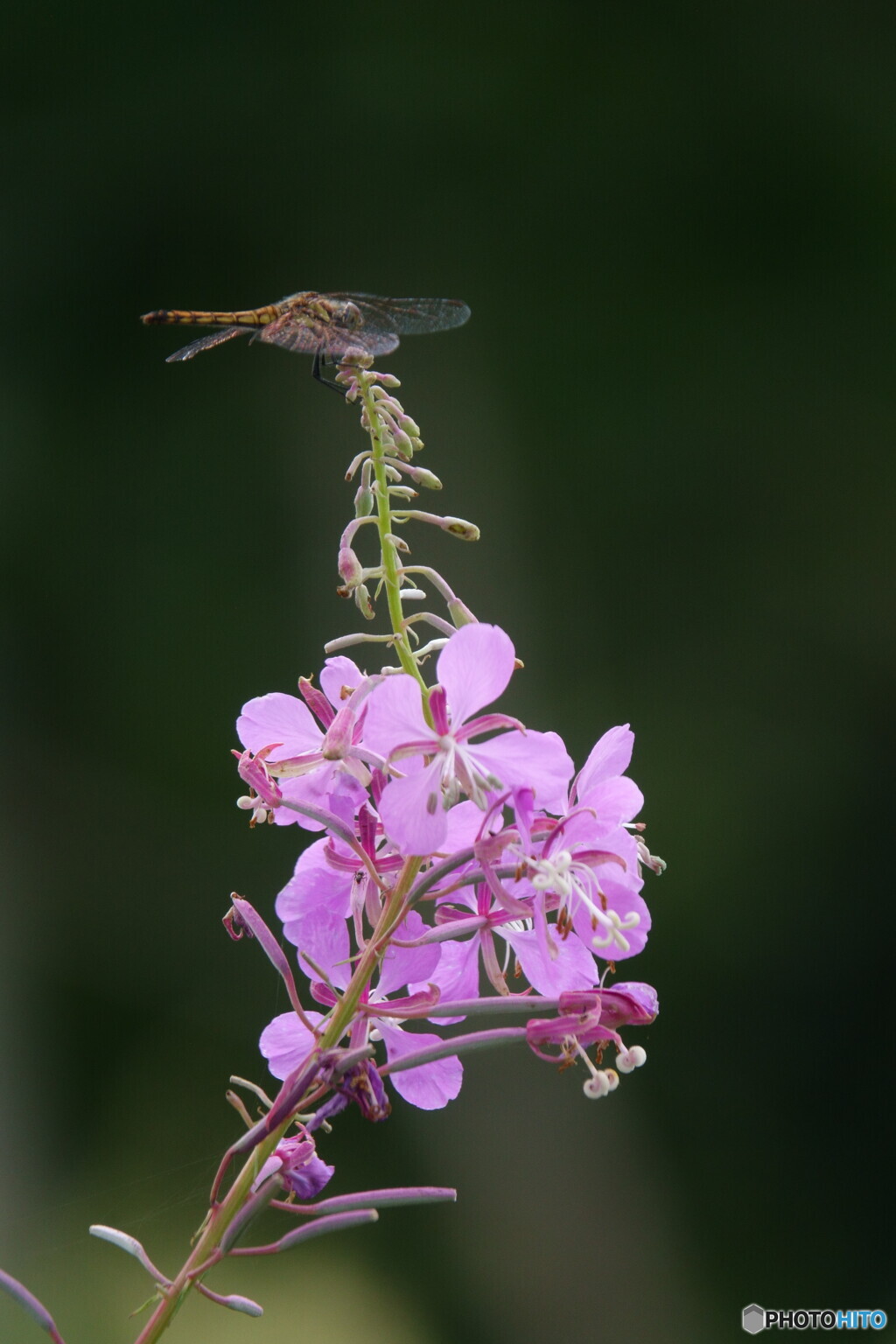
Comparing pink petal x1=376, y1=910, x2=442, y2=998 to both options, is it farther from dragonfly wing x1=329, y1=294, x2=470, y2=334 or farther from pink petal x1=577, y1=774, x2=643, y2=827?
dragonfly wing x1=329, y1=294, x2=470, y2=334

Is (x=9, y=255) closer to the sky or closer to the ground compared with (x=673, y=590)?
closer to the sky

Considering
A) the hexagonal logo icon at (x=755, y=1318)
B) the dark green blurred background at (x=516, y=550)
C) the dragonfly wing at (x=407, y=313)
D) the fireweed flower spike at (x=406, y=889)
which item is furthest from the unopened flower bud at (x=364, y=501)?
the dark green blurred background at (x=516, y=550)

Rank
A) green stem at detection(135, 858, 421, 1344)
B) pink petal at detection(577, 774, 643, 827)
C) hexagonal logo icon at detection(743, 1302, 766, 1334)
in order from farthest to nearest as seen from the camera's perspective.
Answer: hexagonal logo icon at detection(743, 1302, 766, 1334) < pink petal at detection(577, 774, 643, 827) < green stem at detection(135, 858, 421, 1344)

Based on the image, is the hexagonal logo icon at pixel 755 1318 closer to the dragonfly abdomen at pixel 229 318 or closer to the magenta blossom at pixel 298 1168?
the magenta blossom at pixel 298 1168

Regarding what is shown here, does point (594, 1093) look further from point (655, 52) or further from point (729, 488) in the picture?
point (655, 52)

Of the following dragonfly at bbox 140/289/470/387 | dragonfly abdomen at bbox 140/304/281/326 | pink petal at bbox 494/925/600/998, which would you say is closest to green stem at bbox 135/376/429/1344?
pink petal at bbox 494/925/600/998

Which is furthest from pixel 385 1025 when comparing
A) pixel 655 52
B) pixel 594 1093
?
pixel 655 52
